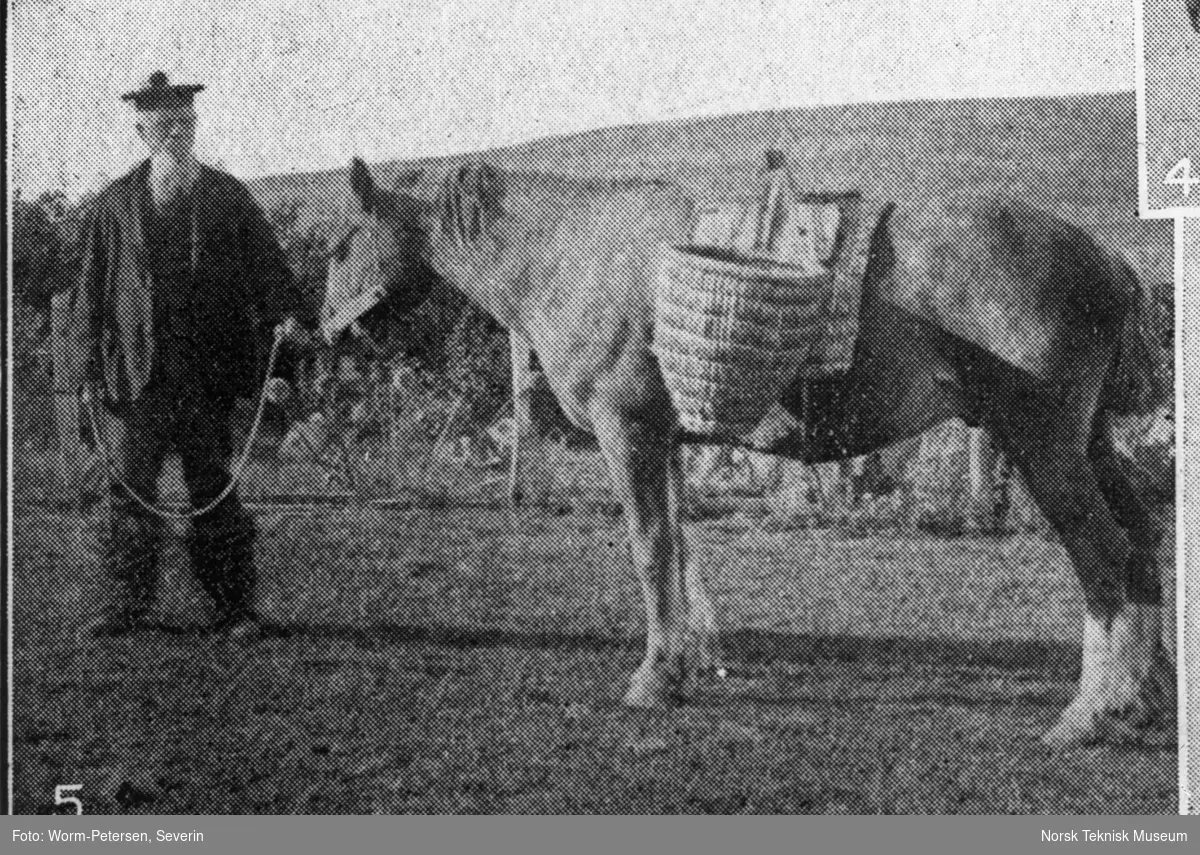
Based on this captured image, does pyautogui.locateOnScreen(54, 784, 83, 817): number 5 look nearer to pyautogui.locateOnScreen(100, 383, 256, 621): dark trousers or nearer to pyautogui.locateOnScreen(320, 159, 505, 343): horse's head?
pyautogui.locateOnScreen(100, 383, 256, 621): dark trousers

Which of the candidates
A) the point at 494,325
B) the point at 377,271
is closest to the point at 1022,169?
the point at 494,325

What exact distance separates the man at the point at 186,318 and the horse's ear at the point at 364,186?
0.35m

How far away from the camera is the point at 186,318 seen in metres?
5.60

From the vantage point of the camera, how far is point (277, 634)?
5.56 meters

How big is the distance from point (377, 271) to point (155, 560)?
1317 mm

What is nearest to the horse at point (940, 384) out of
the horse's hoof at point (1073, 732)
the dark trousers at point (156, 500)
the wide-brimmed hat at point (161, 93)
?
the horse's hoof at point (1073, 732)

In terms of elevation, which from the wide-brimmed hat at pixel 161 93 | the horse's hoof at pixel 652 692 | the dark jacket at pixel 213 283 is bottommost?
the horse's hoof at pixel 652 692

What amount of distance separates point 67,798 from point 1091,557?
142 inches

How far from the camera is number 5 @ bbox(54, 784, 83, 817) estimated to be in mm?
5516

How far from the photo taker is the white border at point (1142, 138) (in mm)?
5230

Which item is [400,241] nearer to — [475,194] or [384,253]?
[384,253]
